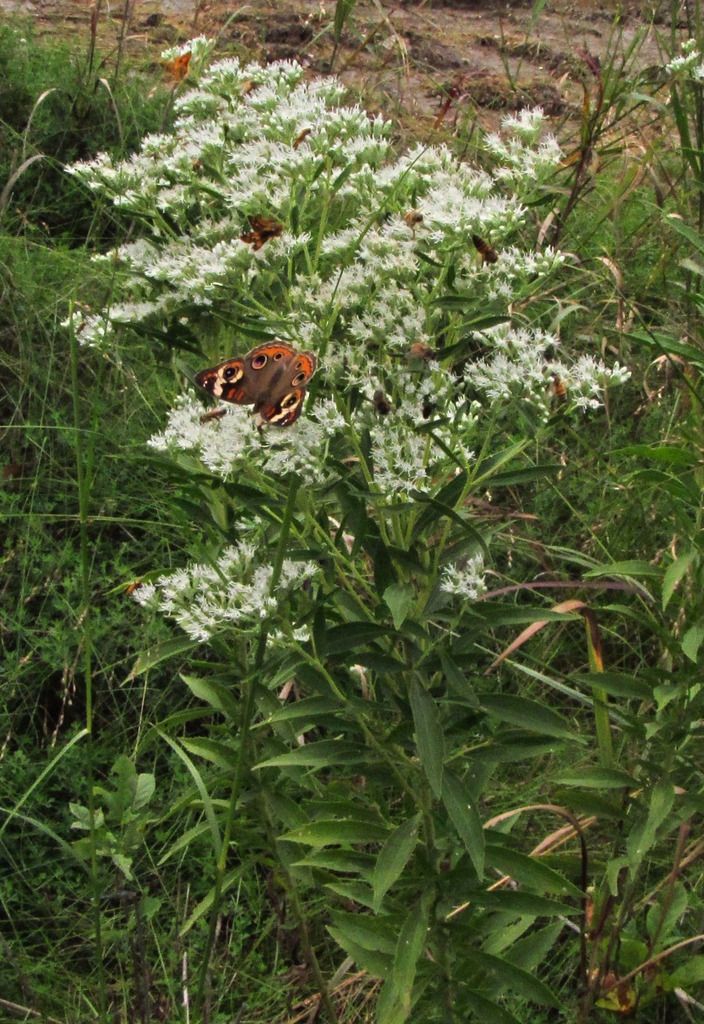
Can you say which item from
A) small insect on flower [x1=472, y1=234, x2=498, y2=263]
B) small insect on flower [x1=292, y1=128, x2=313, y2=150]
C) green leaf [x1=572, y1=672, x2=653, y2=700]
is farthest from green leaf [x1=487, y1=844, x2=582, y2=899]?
small insect on flower [x1=292, y1=128, x2=313, y2=150]

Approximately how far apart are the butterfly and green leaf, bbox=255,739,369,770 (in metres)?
0.62

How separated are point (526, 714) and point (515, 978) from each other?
Answer: 510 mm

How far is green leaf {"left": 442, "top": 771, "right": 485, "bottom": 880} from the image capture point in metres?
2.23

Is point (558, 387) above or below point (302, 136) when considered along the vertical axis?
below

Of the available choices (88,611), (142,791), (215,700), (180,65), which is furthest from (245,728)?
(180,65)

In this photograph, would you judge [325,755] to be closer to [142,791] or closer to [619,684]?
[619,684]

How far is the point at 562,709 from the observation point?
3537 mm

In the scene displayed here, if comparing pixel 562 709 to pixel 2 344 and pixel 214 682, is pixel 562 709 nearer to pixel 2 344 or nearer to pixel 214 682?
pixel 214 682

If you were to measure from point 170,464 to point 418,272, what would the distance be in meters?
0.60

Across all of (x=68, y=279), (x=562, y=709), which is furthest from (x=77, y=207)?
(x=562, y=709)

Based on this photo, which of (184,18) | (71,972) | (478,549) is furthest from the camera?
(184,18)

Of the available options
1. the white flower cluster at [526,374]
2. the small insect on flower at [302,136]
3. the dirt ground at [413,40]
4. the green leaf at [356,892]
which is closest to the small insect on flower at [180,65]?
the small insect on flower at [302,136]

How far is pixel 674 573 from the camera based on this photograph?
2424mm

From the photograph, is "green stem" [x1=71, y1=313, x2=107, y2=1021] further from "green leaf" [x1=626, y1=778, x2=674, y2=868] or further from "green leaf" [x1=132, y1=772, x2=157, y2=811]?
"green leaf" [x1=626, y1=778, x2=674, y2=868]
